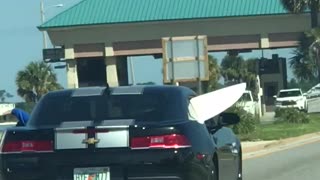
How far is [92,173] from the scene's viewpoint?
8578 millimetres

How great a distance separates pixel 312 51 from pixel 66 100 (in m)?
50.8

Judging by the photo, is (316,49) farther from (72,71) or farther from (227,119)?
(227,119)

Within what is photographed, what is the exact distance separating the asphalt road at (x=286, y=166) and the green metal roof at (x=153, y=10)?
38820 mm

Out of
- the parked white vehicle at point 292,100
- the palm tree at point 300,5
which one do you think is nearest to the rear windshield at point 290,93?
the parked white vehicle at point 292,100

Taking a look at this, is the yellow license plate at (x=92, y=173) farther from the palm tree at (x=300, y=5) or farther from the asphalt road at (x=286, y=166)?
the palm tree at (x=300, y=5)

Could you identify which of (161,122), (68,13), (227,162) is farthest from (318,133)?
(68,13)

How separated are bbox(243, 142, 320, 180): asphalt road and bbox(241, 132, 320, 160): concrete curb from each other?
498 mm

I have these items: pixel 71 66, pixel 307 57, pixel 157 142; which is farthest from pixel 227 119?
pixel 71 66

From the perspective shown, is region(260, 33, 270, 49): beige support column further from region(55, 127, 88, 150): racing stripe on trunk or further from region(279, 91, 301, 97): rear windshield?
region(55, 127, 88, 150): racing stripe on trunk

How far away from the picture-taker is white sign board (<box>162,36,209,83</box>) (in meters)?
23.9

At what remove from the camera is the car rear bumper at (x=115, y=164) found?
8484 mm

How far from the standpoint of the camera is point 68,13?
66688mm

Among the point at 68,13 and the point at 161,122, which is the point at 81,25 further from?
the point at 161,122

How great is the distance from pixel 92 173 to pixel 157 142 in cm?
71
